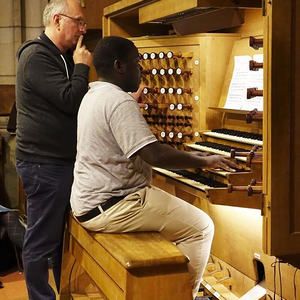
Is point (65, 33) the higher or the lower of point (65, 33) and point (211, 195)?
the higher

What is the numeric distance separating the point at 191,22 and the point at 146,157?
191 centimetres

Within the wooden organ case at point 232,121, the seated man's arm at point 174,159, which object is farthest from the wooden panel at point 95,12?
the seated man's arm at point 174,159

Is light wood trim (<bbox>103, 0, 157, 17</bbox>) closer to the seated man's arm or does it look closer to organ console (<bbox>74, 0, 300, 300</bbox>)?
organ console (<bbox>74, 0, 300, 300</bbox>)

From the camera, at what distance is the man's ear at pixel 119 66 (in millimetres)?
3092

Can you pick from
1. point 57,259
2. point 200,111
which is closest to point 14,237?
point 57,259

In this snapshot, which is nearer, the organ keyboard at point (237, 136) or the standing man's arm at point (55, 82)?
the organ keyboard at point (237, 136)

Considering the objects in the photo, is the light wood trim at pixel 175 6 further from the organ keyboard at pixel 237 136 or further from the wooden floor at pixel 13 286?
the wooden floor at pixel 13 286

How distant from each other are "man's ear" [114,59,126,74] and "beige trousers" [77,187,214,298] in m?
0.60

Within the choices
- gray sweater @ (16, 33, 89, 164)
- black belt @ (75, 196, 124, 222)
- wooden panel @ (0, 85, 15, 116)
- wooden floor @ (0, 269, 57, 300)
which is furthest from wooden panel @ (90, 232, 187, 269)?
wooden panel @ (0, 85, 15, 116)

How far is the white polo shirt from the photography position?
2.87 meters

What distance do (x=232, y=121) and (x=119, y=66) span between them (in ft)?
4.02

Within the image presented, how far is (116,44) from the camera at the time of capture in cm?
310

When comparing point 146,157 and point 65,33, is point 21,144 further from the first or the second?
point 146,157

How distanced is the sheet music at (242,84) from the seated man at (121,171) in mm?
828
